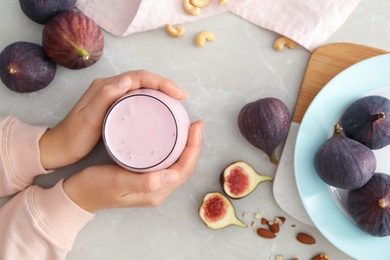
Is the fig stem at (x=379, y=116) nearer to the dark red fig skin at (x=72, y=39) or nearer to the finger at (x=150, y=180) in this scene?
the finger at (x=150, y=180)

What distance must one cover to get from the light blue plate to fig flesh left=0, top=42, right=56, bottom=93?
1.70ft

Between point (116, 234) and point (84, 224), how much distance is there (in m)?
0.07

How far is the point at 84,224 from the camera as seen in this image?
0.98m

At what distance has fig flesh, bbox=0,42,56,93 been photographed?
0.91 meters

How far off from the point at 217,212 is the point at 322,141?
0.26m

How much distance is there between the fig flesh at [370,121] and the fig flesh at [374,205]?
0.07 metres

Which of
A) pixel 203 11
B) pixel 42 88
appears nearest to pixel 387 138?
pixel 203 11

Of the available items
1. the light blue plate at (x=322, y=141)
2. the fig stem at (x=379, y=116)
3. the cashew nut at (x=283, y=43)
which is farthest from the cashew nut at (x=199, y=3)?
the fig stem at (x=379, y=116)

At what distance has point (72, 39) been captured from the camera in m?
0.89

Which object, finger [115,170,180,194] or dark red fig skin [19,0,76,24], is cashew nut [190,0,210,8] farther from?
finger [115,170,180,194]

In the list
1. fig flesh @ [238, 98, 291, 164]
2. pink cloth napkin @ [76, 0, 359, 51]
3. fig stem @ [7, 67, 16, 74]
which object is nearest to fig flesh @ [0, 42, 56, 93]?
fig stem @ [7, 67, 16, 74]

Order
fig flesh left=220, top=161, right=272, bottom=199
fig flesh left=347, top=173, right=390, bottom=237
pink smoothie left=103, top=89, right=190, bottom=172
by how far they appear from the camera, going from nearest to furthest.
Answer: pink smoothie left=103, top=89, right=190, bottom=172
fig flesh left=347, top=173, right=390, bottom=237
fig flesh left=220, top=161, right=272, bottom=199

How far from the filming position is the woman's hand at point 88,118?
849 millimetres

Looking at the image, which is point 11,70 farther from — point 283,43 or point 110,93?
point 283,43
